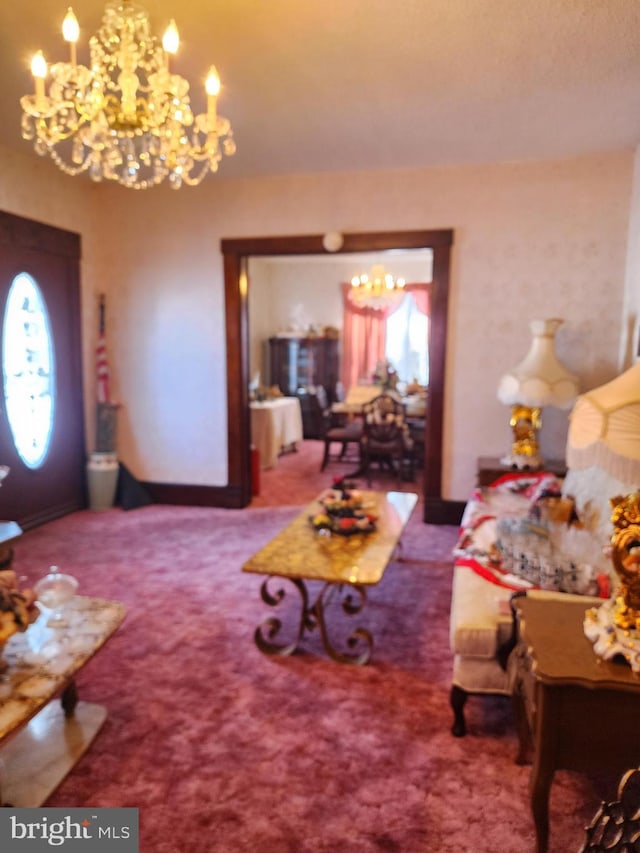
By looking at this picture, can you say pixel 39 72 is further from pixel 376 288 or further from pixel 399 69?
pixel 376 288

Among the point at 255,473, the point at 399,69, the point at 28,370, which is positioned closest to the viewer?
the point at 399,69

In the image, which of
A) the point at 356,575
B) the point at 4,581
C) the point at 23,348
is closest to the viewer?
the point at 4,581

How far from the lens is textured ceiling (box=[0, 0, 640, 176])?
2412 mm

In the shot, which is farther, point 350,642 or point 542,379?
point 542,379

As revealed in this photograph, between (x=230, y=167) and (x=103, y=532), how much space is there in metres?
2.87

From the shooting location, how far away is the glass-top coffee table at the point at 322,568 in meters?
2.62

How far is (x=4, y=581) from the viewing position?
177 centimetres

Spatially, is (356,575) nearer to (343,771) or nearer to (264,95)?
(343,771)

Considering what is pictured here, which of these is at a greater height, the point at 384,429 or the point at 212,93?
the point at 212,93

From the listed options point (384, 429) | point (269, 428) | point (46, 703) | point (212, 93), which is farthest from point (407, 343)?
point (46, 703)

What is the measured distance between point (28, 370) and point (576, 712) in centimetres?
426

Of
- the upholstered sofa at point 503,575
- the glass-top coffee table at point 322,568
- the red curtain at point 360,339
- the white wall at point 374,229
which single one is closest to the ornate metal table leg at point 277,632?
the glass-top coffee table at point 322,568

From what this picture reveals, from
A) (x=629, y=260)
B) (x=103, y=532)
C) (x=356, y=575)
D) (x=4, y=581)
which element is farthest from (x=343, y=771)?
(x=629, y=260)

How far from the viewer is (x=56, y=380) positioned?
15.9ft
